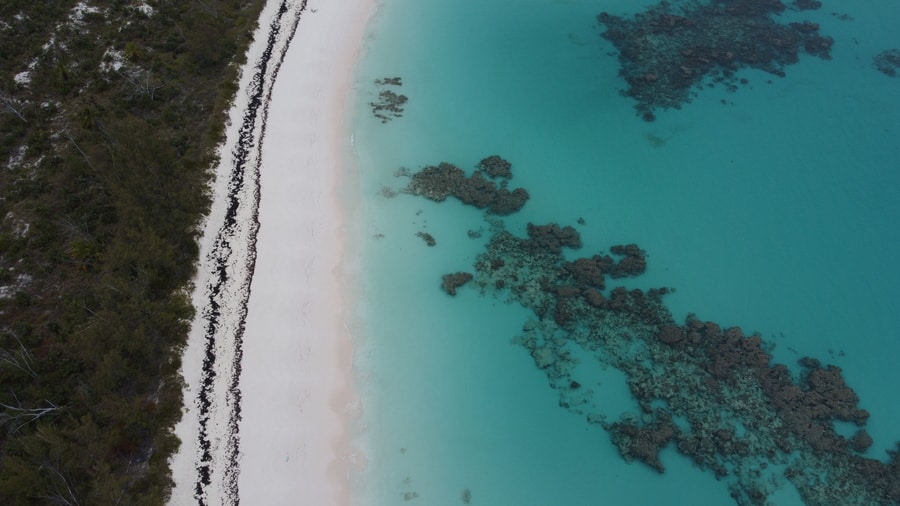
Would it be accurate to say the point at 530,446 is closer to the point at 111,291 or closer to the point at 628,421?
the point at 628,421

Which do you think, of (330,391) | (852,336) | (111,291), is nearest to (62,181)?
(111,291)

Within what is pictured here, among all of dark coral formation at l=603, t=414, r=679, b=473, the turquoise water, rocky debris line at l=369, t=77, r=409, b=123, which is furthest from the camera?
rocky debris line at l=369, t=77, r=409, b=123

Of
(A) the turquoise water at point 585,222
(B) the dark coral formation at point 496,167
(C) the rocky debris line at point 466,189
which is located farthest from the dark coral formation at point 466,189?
(A) the turquoise water at point 585,222

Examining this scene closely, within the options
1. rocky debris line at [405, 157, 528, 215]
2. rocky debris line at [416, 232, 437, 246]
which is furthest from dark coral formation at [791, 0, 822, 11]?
rocky debris line at [416, 232, 437, 246]

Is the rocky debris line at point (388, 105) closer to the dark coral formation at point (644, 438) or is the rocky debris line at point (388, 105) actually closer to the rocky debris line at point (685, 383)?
the rocky debris line at point (685, 383)

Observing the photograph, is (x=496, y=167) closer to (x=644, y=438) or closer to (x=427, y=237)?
(x=427, y=237)

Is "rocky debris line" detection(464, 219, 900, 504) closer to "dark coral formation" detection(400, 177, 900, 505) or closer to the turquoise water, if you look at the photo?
"dark coral formation" detection(400, 177, 900, 505)

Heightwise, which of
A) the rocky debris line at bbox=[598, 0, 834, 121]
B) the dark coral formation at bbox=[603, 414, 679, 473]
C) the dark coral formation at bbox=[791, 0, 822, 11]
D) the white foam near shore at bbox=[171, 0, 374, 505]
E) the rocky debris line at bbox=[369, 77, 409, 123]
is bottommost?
the dark coral formation at bbox=[603, 414, 679, 473]
